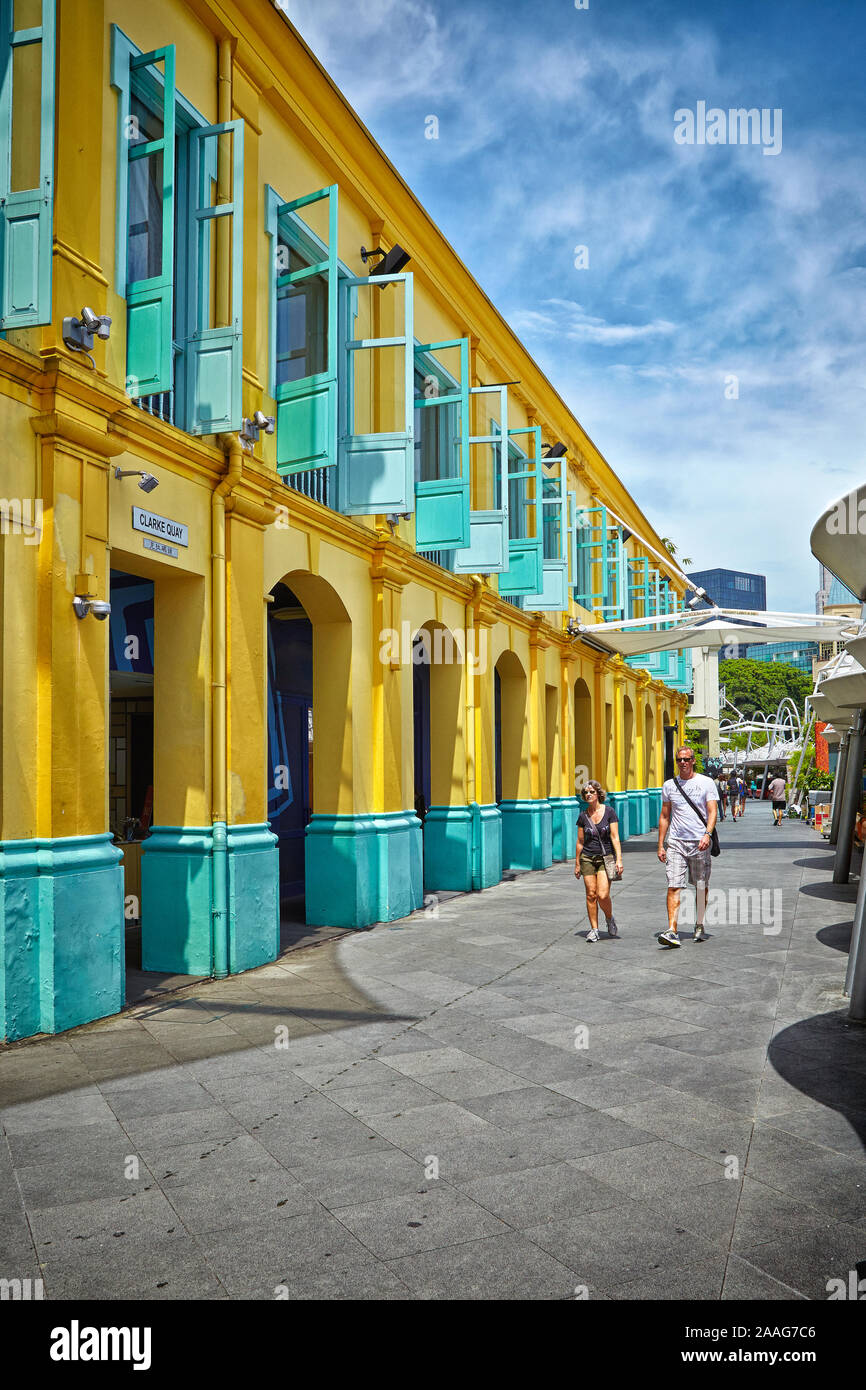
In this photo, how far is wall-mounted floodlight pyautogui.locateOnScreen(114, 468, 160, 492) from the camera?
24.0 ft

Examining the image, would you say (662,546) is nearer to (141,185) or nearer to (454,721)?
(454,721)

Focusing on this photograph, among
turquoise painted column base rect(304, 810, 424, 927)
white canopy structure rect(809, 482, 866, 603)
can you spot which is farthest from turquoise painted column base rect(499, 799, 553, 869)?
white canopy structure rect(809, 482, 866, 603)

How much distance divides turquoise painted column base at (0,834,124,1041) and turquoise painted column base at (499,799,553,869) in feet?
36.5

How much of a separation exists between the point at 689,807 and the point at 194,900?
446 cm

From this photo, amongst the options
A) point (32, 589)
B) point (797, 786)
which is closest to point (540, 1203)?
point (32, 589)

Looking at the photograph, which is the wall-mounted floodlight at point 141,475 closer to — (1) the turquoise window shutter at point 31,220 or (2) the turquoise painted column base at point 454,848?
(1) the turquoise window shutter at point 31,220

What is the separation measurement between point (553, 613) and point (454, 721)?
18.6 feet

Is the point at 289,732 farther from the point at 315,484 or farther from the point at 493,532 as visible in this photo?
the point at 315,484

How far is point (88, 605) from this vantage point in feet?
22.1

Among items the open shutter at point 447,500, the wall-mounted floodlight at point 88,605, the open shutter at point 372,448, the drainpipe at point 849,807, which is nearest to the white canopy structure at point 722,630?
the drainpipe at point 849,807

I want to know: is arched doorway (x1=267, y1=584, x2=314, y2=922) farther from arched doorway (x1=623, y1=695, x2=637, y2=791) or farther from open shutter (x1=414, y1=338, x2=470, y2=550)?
arched doorway (x1=623, y1=695, x2=637, y2=791)

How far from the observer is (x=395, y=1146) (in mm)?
4574

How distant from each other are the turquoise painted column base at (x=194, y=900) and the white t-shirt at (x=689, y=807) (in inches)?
149

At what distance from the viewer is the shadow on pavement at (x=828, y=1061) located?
5027 mm
